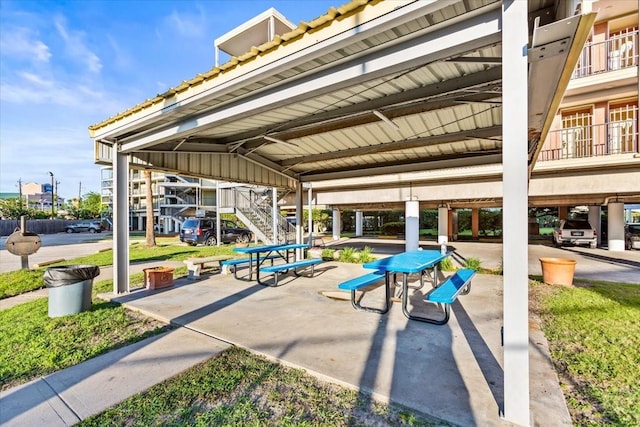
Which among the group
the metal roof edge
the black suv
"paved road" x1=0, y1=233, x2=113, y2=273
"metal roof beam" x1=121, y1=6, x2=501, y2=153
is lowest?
"paved road" x1=0, y1=233, x2=113, y2=273

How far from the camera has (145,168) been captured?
6.59 m

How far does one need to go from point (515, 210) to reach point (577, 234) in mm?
17125

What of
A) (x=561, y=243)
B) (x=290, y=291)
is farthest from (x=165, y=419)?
(x=561, y=243)

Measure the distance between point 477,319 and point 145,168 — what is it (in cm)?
688

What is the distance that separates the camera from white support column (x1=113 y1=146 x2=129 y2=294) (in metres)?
6.05

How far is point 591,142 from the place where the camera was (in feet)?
36.9

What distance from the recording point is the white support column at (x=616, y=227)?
13399 millimetres

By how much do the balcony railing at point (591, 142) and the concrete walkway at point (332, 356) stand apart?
8379 millimetres

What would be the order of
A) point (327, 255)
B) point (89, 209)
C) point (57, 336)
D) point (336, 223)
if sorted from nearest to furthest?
1. point (57, 336)
2. point (327, 255)
3. point (336, 223)
4. point (89, 209)

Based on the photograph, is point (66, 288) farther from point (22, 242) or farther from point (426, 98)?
point (426, 98)

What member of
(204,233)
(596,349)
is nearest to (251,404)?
(596,349)

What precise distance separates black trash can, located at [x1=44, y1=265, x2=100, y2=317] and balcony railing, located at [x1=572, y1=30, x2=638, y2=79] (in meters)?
16.3

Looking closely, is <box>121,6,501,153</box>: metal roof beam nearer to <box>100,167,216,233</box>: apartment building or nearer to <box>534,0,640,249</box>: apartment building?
<box>534,0,640,249</box>: apartment building

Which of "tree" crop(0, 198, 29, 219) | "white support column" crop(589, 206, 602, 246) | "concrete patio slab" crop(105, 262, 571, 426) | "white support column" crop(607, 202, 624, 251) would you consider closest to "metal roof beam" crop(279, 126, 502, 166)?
"concrete patio slab" crop(105, 262, 571, 426)
